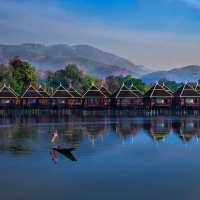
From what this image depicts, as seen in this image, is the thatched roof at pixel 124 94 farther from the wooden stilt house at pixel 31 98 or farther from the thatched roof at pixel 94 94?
the wooden stilt house at pixel 31 98

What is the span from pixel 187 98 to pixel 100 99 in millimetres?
15434

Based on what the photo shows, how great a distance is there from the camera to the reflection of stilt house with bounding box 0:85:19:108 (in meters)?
89.9

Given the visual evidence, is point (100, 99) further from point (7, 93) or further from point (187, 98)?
point (7, 93)

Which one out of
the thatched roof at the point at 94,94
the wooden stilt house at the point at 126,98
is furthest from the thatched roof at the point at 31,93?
the wooden stilt house at the point at 126,98

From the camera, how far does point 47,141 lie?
4438cm

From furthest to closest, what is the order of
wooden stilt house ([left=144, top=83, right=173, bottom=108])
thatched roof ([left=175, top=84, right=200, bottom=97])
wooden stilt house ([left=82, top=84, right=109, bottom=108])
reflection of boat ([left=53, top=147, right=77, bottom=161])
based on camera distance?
A: 1. wooden stilt house ([left=82, top=84, right=109, bottom=108])
2. wooden stilt house ([left=144, top=83, right=173, bottom=108])
3. thatched roof ([left=175, top=84, right=200, bottom=97])
4. reflection of boat ([left=53, top=147, right=77, bottom=161])

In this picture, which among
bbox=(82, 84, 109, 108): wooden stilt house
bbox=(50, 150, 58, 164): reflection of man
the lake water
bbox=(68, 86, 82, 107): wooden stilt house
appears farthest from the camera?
bbox=(68, 86, 82, 107): wooden stilt house

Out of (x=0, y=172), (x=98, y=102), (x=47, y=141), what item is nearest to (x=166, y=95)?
(x=98, y=102)

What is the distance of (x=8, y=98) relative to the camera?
3561 inches

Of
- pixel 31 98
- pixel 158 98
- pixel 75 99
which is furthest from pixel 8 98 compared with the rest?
pixel 158 98

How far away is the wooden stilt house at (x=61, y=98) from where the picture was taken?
298 ft

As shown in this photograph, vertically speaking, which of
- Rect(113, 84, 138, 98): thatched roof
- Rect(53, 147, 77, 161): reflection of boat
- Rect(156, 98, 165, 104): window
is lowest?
Rect(53, 147, 77, 161): reflection of boat

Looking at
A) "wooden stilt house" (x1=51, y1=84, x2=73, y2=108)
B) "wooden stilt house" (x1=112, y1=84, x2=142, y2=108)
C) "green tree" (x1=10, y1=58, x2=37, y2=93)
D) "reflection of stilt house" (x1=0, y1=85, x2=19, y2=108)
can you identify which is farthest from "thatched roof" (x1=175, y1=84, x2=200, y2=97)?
"green tree" (x1=10, y1=58, x2=37, y2=93)

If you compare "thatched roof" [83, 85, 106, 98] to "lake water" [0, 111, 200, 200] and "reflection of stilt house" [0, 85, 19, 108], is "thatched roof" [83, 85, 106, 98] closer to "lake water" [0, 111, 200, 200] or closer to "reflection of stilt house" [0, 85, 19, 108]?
"reflection of stilt house" [0, 85, 19, 108]
